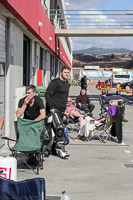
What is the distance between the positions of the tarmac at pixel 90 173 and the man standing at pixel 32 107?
0.97 meters

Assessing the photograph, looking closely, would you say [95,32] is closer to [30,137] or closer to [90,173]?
[30,137]

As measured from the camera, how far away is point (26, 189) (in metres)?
3.81

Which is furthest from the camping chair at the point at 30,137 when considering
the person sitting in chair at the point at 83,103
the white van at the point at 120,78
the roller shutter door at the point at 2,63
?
the white van at the point at 120,78

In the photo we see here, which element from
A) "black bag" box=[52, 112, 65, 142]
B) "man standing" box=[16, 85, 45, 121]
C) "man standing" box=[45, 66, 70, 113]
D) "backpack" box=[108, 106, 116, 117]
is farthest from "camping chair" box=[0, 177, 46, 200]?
"backpack" box=[108, 106, 116, 117]

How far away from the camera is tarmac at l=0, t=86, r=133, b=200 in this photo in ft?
18.6

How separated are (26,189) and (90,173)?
3.16m

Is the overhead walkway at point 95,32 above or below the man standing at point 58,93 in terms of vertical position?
above

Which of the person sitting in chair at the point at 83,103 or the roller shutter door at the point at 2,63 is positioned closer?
the roller shutter door at the point at 2,63

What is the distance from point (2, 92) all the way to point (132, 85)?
1557 inches

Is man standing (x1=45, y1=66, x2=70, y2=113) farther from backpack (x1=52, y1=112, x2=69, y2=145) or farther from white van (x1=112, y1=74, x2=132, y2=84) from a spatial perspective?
white van (x1=112, y1=74, x2=132, y2=84)

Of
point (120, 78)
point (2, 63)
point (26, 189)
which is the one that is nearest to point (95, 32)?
point (2, 63)

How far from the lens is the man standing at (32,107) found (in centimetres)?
717

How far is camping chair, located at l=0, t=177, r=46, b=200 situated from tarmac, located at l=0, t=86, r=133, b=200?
1542 mm

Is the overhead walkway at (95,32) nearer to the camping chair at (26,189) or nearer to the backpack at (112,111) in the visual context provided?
the backpack at (112,111)
